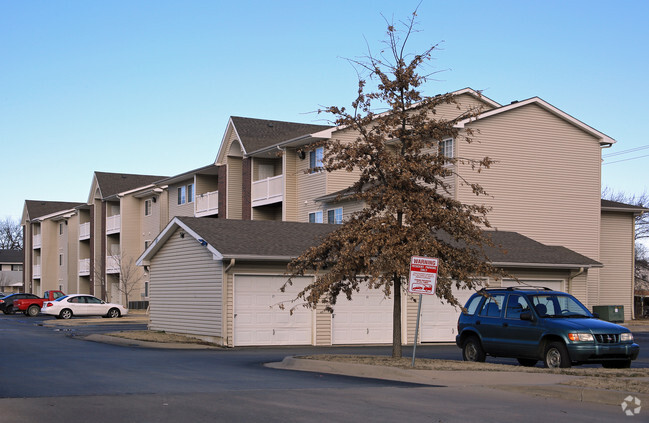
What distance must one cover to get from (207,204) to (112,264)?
1783cm

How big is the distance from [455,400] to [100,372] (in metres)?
7.27

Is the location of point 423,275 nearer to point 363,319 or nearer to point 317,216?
point 363,319

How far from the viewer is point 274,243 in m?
26.7

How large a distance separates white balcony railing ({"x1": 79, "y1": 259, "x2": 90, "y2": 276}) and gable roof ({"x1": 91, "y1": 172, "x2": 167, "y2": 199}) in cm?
704

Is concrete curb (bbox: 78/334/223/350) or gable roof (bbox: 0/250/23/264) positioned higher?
gable roof (bbox: 0/250/23/264)

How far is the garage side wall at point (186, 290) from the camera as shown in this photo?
1011 inches

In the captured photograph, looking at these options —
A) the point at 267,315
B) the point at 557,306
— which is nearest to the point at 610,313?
the point at 267,315

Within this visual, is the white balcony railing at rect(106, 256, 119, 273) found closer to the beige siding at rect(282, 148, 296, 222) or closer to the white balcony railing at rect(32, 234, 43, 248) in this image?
the white balcony railing at rect(32, 234, 43, 248)

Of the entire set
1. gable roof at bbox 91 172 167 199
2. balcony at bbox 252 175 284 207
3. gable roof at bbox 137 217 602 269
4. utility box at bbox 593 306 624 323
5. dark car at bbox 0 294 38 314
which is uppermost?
gable roof at bbox 91 172 167 199

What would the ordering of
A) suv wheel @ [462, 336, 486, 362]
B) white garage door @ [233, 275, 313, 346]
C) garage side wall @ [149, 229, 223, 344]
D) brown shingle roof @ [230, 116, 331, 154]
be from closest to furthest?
suv wheel @ [462, 336, 486, 362], white garage door @ [233, 275, 313, 346], garage side wall @ [149, 229, 223, 344], brown shingle roof @ [230, 116, 331, 154]

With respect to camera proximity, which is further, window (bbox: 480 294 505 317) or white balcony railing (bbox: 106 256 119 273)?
white balcony railing (bbox: 106 256 119 273)

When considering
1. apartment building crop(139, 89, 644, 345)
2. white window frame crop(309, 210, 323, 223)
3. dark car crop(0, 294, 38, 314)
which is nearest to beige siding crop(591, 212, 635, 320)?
apartment building crop(139, 89, 644, 345)

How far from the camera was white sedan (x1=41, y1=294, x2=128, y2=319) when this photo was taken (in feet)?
147

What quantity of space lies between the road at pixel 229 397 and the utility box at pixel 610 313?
2359 cm
